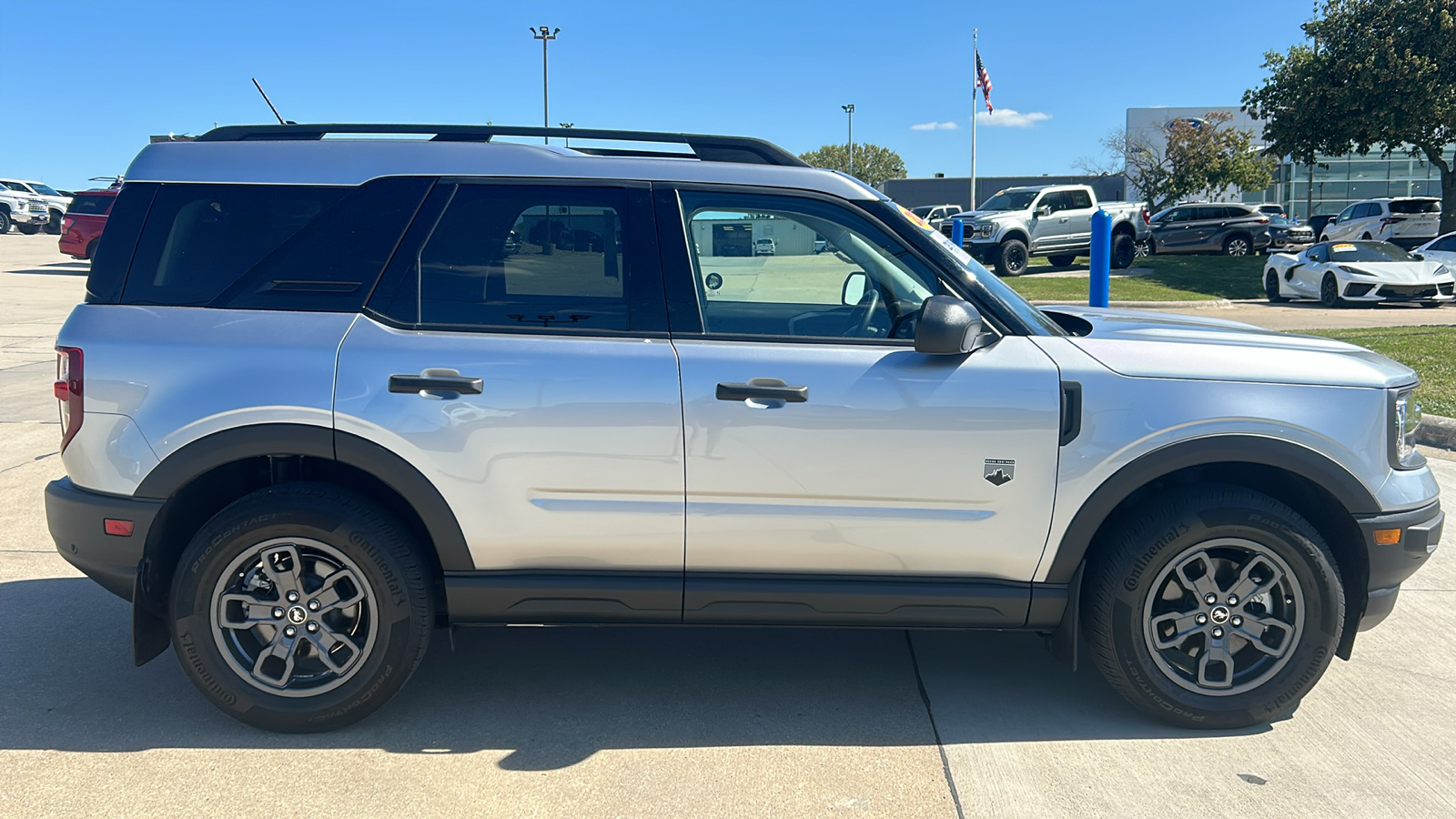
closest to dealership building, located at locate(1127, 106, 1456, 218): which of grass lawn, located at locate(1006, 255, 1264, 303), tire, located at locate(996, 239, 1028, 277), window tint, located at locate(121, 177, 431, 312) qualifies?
grass lawn, located at locate(1006, 255, 1264, 303)

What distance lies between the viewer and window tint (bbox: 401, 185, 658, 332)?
11.2 feet

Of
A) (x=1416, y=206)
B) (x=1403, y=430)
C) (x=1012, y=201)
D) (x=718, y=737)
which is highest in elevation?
(x=1416, y=206)

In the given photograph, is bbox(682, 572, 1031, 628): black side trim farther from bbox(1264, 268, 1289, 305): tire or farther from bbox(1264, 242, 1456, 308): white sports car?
bbox(1264, 268, 1289, 305): tire

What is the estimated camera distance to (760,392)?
329 cm

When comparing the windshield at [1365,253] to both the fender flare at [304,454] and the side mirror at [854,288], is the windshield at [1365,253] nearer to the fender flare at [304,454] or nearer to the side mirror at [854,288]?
the side mirror at [854,288]

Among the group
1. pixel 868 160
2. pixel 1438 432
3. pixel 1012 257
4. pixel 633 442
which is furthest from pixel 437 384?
pixel 868 160

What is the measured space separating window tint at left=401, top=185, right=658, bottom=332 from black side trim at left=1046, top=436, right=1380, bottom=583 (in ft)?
4.87

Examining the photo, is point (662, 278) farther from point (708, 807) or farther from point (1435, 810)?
point (1435, 810)

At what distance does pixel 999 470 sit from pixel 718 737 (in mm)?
1250

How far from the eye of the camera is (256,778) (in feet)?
10.5

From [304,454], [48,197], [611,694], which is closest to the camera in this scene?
[304,454]

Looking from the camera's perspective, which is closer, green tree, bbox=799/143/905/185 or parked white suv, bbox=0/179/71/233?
parked white suv, bbox=0/179/71/233

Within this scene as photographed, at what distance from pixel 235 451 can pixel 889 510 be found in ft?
6.72

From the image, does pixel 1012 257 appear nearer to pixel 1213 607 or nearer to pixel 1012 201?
pixel 1012 201
